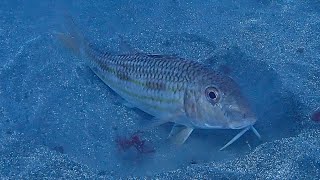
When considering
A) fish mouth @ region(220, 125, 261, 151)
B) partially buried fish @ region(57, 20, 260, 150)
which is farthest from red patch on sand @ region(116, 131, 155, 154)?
fish mouth @ region(220, 125, 261, 151)

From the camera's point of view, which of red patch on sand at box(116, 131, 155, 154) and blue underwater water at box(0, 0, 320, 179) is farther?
red patch on sand at box(116, 131, 155, 154)

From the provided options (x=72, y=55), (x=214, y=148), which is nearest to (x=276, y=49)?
(x=214, y=148)

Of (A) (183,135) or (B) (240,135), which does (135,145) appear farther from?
(B) (240,135)

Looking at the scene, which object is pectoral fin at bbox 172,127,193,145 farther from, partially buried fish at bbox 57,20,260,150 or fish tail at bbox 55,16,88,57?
fish tail at bbox 55,16,88,57

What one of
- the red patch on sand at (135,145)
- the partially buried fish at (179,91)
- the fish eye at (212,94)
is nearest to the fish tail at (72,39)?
the partially buried fish at (179,91)

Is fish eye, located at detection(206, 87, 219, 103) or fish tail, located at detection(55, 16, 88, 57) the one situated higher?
fish tail, located at detection(55, 16, 88, 57)

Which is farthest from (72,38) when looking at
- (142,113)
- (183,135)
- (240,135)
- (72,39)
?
(240,135)

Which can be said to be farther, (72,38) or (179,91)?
(72,38)

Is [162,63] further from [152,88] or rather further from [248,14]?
[248,14]
